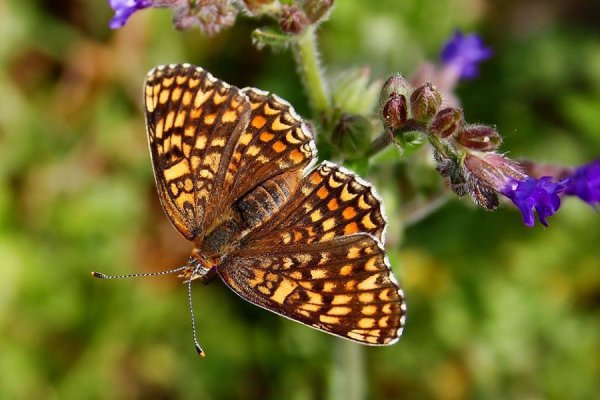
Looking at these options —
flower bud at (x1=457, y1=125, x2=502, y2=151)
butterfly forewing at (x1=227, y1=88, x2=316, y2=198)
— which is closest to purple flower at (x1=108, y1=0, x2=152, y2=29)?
butterfly forewing at (x1=227, y1=88, x2=316, y2=198)

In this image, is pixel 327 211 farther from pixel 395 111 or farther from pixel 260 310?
pixel 260 310

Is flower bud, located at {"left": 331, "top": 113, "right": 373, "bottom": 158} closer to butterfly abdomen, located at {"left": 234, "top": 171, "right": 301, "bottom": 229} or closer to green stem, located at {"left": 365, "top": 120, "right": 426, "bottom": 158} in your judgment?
green stem, located at {"left": 365, "top": 120, "right": 426, "bottom": 158}

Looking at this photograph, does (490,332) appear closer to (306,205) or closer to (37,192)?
(306,205)

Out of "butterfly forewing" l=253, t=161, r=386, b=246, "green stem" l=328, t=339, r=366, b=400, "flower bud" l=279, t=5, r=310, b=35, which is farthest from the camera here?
"green stem" l=328, t=339, r=366, b=400

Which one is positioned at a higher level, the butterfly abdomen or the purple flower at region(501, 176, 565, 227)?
the purple flower at region(501, 176, 565, 227)

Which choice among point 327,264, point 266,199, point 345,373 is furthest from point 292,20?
point 345,373

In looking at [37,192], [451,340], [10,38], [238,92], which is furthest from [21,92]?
[451,340]

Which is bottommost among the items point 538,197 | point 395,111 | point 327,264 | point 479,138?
point 327,264
